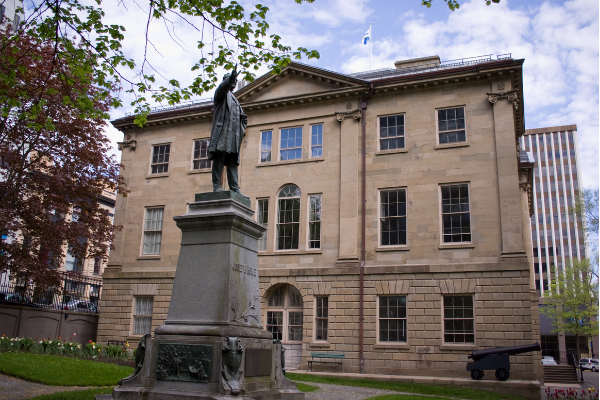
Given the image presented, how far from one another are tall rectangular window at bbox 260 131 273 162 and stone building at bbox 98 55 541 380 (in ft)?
0.28

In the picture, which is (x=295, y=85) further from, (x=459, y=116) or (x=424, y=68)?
(x=459, y=116)

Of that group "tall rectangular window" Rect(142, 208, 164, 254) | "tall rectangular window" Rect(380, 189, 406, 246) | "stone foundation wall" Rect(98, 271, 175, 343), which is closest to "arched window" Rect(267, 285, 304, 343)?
"tall rectangular window" Rect(380, 189, 406, 246)

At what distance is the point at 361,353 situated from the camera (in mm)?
22297

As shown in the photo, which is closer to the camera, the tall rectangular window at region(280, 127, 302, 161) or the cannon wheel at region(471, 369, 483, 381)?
the cannon wheel at region(471, 369, 483, 381)

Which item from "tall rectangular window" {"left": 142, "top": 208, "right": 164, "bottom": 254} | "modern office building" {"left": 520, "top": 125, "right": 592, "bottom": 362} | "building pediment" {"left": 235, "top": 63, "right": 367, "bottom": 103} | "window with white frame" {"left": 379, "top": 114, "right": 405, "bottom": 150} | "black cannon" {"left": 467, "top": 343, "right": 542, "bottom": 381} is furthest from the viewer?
"modern office building" {"left": 520, "top": 125, "right": 592, "bottom": 362}

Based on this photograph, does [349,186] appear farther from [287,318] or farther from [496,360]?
[496,360]

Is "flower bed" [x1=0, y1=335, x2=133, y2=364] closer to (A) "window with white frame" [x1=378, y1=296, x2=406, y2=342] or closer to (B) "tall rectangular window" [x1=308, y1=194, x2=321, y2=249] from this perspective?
(B) "tall rectangular window" [x1=308, y1=194, x2=321, y2=249]

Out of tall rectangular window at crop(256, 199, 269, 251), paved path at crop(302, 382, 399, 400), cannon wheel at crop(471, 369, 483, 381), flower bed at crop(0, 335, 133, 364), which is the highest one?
tall rectangular window at crop(256, 199, 269, 251)

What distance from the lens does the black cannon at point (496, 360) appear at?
1936 centimetres

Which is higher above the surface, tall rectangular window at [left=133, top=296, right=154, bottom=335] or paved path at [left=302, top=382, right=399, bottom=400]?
tall rectangular window at [left=133, top=296, right=154, bottom=335]

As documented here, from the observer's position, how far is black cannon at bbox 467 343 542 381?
63.5 ft

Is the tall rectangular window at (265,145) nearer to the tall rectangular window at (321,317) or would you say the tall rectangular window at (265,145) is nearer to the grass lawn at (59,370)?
the tall rectangular window at (321,317)

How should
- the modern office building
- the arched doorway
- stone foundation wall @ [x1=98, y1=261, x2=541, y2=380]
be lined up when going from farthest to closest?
the modern office building, the arched doorway, stone foundation wall @ [x1=98, y1=261, x2=541, y2=380]

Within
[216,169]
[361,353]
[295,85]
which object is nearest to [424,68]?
[295,85]
